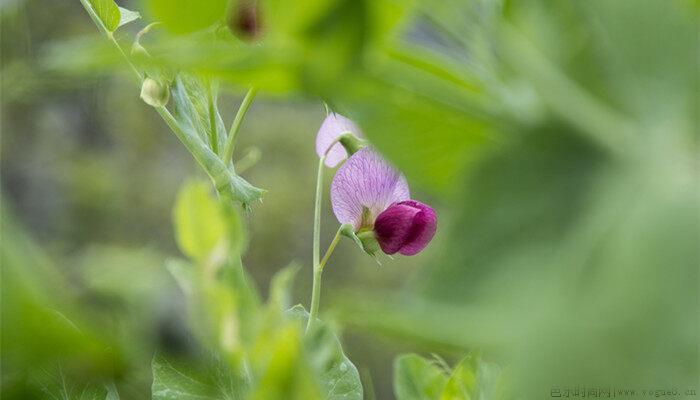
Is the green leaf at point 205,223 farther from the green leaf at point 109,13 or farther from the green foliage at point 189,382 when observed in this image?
the green leaf at point 109,13

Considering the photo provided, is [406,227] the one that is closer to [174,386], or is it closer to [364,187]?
[364,187]

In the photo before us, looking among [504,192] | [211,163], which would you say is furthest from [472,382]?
[504,192]

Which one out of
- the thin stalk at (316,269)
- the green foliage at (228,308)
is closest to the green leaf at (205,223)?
the green foliage at (228,308)

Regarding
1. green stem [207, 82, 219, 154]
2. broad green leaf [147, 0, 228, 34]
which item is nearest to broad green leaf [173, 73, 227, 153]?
green stem [207, 82, 219, 154]

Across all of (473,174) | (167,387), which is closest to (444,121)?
(473,174)

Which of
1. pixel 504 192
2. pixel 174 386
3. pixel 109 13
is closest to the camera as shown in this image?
pixel 504 192

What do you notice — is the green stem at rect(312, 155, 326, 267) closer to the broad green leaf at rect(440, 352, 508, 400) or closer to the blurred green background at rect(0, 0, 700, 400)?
the broad green leaf at rect(440, 352, 508, 400)
